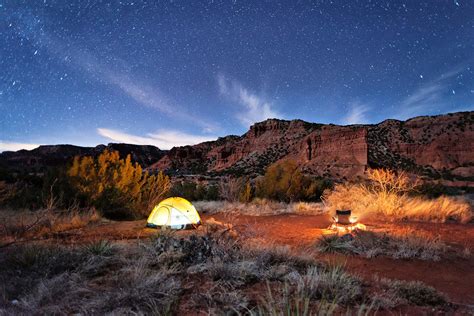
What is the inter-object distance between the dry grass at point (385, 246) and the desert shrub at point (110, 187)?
8871 millimetres

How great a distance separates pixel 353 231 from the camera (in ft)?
31.8

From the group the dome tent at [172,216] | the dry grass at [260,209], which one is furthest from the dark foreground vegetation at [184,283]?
the dry grass at [260,209]

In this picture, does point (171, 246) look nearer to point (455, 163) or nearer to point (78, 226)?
point (78, 226)

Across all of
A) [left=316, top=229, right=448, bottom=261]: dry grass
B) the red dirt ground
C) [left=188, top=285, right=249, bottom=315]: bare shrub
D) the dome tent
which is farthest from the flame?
[left=188, top=285, right=249, bottom=315]: bare shrub

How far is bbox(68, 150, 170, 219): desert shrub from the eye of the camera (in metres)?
13.2

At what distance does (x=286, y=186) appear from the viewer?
21453mm

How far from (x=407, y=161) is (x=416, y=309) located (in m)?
58.0

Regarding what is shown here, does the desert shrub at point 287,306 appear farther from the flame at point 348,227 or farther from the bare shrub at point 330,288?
the flame at point 348,227

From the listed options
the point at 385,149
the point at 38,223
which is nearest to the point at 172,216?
the point at 38,223

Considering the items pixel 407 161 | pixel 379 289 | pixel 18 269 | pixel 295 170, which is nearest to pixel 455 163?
pixel 407 161

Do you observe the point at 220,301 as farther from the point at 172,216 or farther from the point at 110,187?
the point at 110,187

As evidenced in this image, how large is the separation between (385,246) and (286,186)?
13135 millimetres

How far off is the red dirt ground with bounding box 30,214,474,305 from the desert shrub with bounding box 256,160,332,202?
20.7 feet

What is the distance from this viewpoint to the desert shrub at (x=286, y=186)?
69.6 ft
